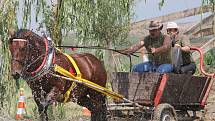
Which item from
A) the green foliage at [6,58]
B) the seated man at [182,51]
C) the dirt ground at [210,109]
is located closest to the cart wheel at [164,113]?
the seated man at [182,51]

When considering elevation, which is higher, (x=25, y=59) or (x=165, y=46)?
(x=165, y=46)

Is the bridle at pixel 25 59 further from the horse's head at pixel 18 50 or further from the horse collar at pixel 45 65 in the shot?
the horse collar at pixel 45 65

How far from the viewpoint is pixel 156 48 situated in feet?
26.2

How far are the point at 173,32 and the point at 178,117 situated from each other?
137 centimetres

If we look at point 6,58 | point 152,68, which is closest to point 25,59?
point 6,58

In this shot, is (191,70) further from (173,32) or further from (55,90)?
(55,90)

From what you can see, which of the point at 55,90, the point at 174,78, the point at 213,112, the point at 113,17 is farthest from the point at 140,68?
the point at 113,17

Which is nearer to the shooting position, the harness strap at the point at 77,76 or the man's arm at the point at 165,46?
the harness strap at the point at 77,76

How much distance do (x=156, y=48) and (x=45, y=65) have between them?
173cm

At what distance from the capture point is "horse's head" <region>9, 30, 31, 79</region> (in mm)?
7080

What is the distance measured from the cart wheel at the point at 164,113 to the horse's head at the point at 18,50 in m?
1.96

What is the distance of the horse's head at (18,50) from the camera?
23.2 feet

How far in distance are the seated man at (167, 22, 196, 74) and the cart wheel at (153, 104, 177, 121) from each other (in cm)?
69

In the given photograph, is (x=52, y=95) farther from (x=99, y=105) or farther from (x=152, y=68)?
(x=152, y=68)
